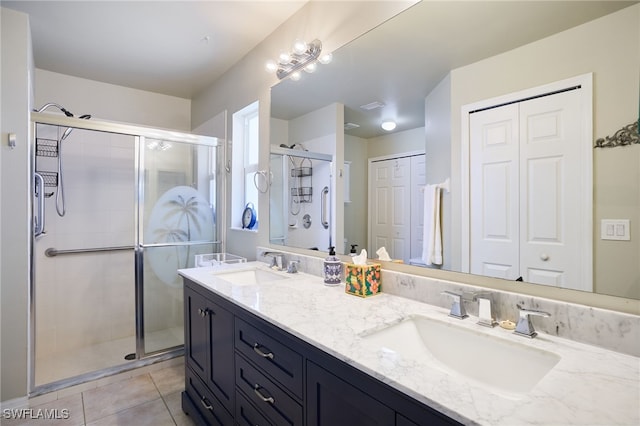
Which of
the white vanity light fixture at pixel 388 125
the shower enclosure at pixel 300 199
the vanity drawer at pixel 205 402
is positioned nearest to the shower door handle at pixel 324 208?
the shower enclosure at pixel 300 199

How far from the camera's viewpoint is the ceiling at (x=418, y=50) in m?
0.98

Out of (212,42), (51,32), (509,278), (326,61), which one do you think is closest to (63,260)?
(51,32)

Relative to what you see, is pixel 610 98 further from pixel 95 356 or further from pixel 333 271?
pixel 95 356

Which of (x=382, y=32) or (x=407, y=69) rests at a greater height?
(x=382, y=32)

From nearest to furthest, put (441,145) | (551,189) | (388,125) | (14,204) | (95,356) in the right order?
(551,189) < (441,145) < (388,125) < (14,204) < (95,356)

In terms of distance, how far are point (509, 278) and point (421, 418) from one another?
2.07 feet

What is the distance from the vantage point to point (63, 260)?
2.79 metres

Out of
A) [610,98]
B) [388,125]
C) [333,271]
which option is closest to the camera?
[610,98]

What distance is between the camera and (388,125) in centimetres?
149

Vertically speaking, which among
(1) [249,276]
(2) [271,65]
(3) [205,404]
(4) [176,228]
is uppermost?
(2) [271,65]

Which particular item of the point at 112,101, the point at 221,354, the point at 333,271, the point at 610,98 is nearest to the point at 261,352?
the point at 221,354

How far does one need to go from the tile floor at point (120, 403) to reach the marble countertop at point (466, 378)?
1.28 meters

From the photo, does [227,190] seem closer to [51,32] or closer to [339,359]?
[51,32]

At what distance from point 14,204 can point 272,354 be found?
6.39 ft
